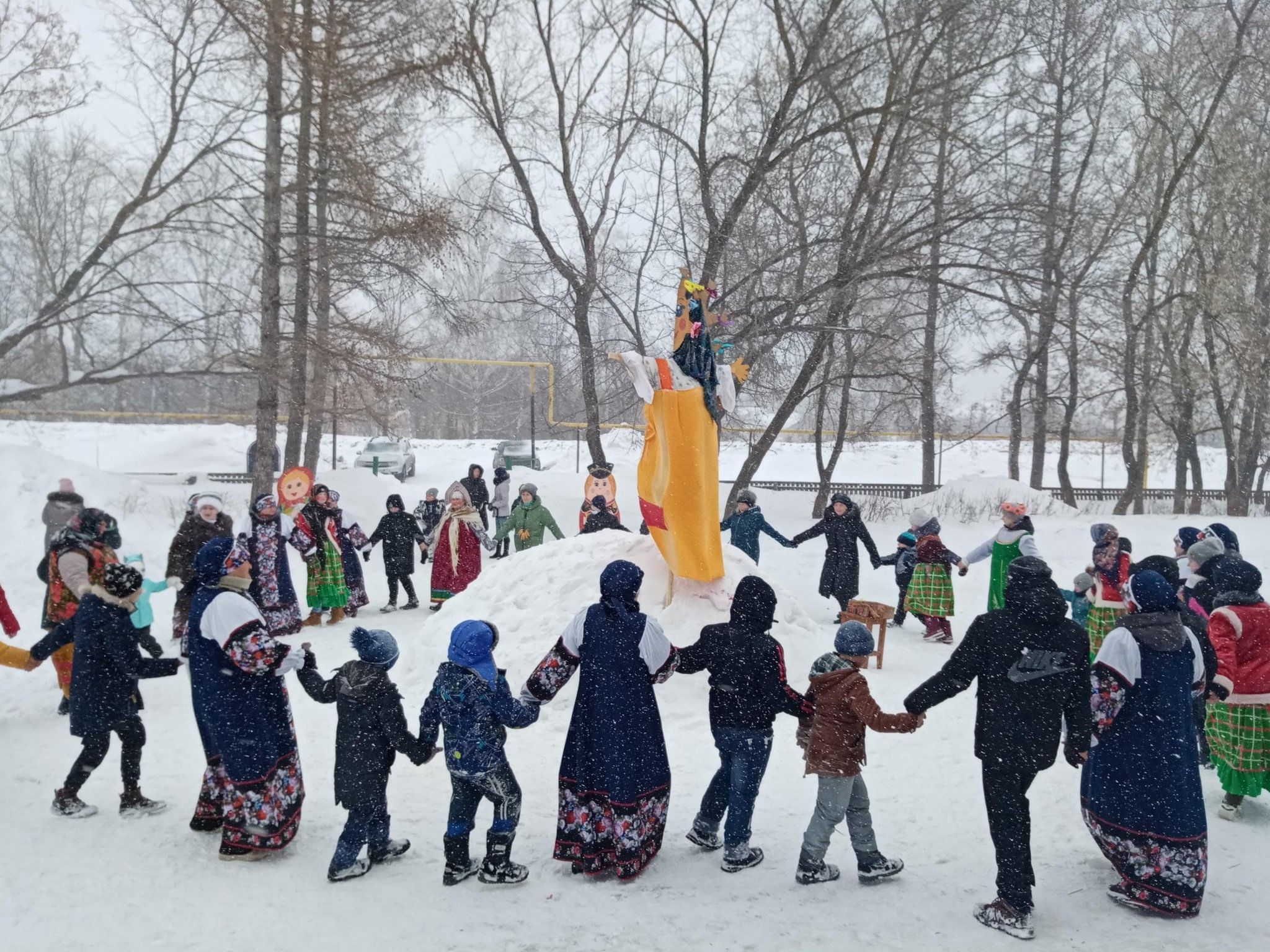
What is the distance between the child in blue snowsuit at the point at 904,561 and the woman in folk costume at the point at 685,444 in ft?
11.8

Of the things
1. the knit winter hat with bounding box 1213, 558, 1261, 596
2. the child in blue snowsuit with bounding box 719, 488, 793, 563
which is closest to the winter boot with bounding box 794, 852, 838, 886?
the knit winter hat with bounding box 1213, 558, 1261, 596

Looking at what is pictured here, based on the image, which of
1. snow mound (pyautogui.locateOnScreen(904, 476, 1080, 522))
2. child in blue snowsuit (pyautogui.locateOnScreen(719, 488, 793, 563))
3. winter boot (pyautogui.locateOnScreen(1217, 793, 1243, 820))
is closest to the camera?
winter boot (pyautogui.locateOnScreen(1217, 793, 1243, 820))

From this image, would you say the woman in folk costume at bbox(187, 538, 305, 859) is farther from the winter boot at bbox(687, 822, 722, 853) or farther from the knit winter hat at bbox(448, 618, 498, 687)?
the winter boot at bbox(687, 822, 722, 853)

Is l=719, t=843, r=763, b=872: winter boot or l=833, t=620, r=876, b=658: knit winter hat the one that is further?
l=719, t=843, r=763, b=872: winter boot

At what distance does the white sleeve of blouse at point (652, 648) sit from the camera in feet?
13.6

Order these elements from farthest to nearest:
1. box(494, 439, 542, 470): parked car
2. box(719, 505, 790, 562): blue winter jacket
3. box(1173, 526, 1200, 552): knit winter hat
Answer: box(494, 439, 542, 470): parked car → box(719, 505, 790, 562): blue winter jacket → box(1173, 526, 1200, 552): knit winter hat

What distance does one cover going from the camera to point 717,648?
4.20 m

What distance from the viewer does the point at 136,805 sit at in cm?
489

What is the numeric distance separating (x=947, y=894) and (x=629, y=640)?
1781 mm

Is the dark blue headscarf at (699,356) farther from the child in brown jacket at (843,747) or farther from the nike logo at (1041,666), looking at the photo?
the nike logo at (1041,666)

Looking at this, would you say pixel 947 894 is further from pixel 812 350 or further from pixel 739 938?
pixel 812 350

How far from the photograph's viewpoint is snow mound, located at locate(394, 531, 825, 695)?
7.18 meters

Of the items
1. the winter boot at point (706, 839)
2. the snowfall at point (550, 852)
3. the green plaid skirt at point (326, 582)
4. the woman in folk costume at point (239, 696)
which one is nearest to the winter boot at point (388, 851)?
the snowfall at point (550, 852)

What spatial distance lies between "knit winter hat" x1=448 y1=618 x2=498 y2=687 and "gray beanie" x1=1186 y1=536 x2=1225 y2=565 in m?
4.64
